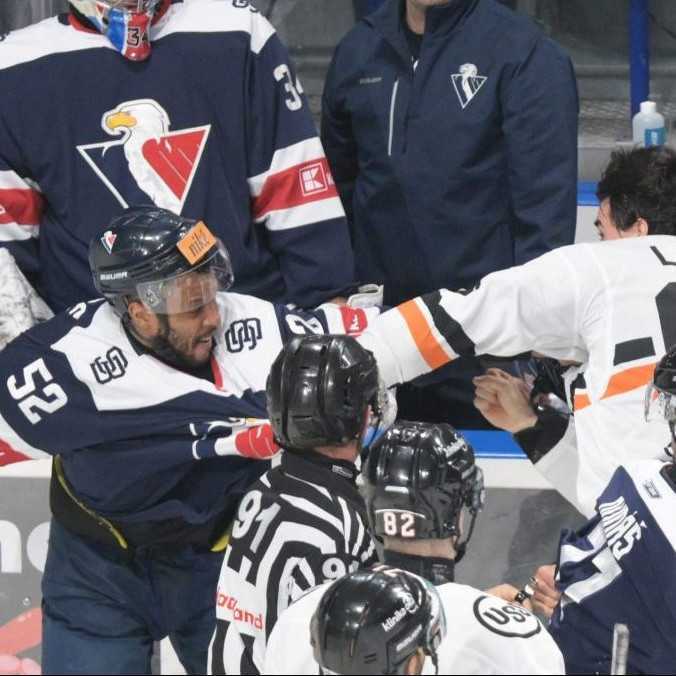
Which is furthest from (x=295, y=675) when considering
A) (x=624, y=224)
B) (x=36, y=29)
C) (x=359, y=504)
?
(x=36, y=29)

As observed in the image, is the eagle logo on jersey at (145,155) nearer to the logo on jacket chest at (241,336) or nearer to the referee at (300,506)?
the logo on jacket chest at (241,336)

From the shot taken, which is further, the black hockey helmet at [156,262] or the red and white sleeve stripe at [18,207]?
the red and white sleeve stripe at [18,207]

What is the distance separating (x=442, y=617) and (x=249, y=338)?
0.86 meters

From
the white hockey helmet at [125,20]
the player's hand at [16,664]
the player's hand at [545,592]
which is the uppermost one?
the white hockey helmet at [125,20]

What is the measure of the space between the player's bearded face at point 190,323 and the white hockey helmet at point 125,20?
1.71 ft

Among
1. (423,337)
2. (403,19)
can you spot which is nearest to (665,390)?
(423,337)

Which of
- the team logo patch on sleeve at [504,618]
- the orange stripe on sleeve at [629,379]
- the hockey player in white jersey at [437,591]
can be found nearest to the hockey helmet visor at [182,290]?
the hockey player in white jersey at [437,591]

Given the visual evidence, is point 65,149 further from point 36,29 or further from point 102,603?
point 102,603

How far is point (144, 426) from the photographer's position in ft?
8.14

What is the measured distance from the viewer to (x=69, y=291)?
2.89 metres

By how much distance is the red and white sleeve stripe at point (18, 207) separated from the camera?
9.20 feet

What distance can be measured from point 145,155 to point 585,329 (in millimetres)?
797

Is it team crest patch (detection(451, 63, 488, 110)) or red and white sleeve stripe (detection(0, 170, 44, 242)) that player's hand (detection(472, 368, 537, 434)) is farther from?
red and white sleeve stripe (detection(0, 170, 44, 242))

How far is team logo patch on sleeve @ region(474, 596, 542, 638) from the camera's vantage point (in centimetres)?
185
